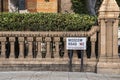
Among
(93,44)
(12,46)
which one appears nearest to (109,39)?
(93,44)

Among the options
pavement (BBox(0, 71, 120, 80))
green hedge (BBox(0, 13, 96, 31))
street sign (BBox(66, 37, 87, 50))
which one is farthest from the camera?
green hedge (BBox(0, 13, 96, 31))

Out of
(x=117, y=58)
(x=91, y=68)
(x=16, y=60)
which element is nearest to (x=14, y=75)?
(x=16, y=60)

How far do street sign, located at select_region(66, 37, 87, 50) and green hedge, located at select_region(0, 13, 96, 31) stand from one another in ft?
1.55

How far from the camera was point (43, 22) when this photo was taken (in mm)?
13711

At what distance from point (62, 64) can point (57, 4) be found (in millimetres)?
7042

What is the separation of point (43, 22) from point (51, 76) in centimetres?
206

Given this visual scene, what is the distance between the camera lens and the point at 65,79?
40.0 ft

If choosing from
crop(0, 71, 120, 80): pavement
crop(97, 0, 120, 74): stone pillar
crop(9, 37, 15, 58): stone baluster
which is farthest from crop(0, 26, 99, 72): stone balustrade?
crop(0, 71, 120, 80): pavement

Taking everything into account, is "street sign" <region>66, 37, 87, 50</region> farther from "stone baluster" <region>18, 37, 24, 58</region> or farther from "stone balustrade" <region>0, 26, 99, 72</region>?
"stone baluster" <region>18, 37, 24, 58</region>

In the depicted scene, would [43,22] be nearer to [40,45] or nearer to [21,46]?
[40,45]

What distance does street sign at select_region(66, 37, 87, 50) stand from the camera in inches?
527

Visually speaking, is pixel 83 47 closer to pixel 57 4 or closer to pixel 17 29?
pixel 17 29

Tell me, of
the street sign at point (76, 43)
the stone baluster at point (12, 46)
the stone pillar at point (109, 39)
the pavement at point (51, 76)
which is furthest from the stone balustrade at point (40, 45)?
the pavement at point (51, 76)

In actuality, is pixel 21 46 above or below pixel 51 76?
above
